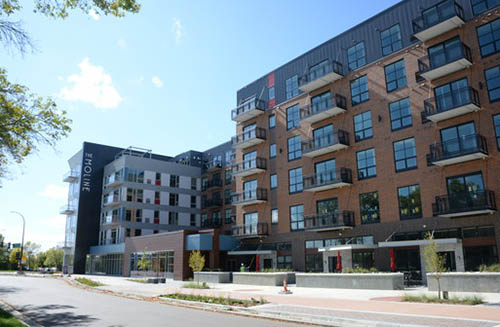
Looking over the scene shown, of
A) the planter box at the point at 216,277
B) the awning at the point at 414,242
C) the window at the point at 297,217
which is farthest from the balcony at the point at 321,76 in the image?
the planter box at the point at 216,277

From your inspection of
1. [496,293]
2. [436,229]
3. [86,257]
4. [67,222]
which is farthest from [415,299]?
[67,222]

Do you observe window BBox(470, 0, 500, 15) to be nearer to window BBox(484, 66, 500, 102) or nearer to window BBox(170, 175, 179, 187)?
window BBox(484, 66, 500, 102)

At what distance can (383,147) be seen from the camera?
3112 centimetres

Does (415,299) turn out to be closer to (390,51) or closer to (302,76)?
(390,51)

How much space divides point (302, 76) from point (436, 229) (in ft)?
58.2

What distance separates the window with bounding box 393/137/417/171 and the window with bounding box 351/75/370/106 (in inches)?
202

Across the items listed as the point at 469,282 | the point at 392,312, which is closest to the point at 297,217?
the point at 469,282

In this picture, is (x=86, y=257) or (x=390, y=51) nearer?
(x=390, y=51)

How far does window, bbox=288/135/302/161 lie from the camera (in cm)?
3841

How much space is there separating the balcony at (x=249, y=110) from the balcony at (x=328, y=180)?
10040 millimetres

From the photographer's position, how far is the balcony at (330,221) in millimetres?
31953

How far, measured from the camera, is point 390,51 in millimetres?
31844

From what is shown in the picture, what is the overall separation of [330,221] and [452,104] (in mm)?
12696

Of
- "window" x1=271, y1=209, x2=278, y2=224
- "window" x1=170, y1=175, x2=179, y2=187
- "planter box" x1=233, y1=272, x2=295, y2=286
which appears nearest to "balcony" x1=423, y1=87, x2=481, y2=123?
"planter box" x1=233, y1=272, x2=295, y2=286
